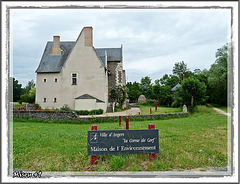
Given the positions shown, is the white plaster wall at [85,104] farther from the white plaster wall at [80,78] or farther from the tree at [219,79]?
the tree at [219,79]

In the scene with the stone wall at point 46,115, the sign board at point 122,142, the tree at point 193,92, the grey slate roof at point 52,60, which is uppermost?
the grey slate roof at point 52,60

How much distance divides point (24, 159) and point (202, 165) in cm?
500

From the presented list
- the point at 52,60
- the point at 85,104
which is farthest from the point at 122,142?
the point at 52,60

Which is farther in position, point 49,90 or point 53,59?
point 53,59

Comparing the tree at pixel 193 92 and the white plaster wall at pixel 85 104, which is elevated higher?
the tree at pixel 193 92

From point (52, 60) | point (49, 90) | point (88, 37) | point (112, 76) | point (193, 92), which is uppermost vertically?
point (88, 37)

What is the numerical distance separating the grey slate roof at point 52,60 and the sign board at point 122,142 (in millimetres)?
22082

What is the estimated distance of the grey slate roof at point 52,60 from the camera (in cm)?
2477

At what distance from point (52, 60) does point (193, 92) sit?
21.0 meters

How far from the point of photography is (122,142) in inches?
171

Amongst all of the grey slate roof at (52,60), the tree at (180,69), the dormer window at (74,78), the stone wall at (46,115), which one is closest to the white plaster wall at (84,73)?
the dormer window at (74,78)

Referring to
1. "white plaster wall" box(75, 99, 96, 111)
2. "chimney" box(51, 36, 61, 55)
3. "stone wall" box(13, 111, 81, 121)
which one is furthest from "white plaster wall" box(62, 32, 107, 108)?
"stone wall" box(13, 111, 81, 121)

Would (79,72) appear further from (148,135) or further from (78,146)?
(148,135)

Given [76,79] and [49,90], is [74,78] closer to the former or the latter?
[76,79]
